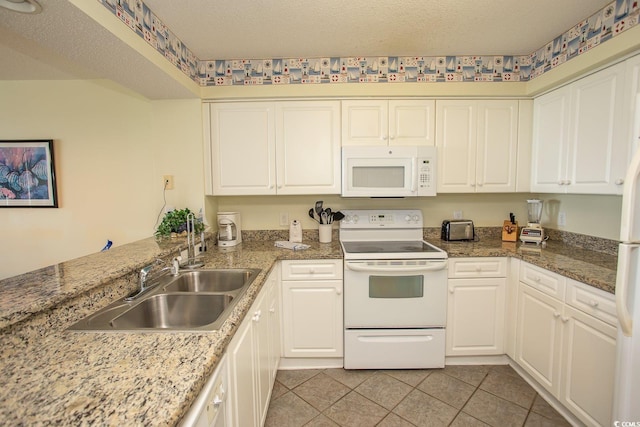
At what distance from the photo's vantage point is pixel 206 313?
137 cm

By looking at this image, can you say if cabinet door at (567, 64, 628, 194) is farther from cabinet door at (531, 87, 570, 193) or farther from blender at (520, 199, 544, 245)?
blender at (520, 199, 544, 245)

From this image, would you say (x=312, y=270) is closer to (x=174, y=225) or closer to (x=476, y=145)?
(x=174, y=225)

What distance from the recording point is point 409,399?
1.77 meters

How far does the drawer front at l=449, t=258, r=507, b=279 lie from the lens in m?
2.02

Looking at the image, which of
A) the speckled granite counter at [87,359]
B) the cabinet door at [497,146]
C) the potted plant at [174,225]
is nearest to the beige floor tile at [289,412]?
the speckled granite counter at [87,359]

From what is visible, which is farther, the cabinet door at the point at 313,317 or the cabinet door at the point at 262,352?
the cabinet door at the point at 313,317

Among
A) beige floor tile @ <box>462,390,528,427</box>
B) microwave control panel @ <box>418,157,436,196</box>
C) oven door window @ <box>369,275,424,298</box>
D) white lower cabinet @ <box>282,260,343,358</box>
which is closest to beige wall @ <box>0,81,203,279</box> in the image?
white lower cabinet @ <box>282,260,343,358</box>


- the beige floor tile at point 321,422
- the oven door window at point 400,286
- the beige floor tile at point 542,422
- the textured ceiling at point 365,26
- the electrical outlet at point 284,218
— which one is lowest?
the beige floor tile at point 321,422

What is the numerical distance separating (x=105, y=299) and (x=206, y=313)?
16.8 inches

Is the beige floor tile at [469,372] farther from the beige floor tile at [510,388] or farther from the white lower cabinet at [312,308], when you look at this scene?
the white lower cabinet at [312,308]

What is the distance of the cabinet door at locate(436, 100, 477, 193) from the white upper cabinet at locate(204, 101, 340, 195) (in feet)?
2.80

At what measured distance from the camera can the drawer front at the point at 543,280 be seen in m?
1.61

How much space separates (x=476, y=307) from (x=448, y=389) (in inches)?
23.7

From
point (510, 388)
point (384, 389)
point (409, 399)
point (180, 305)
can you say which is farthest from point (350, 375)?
point (180, 305)
